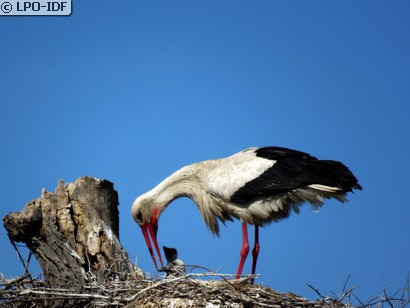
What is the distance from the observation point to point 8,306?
577 centimetres

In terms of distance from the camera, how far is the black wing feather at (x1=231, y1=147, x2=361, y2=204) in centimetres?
674

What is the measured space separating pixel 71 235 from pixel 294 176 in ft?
7.22

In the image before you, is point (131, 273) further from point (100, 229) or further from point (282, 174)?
point (282, 174)

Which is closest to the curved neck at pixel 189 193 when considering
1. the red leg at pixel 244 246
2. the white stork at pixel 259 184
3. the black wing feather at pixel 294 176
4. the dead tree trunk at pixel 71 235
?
the white stork at pixel 259 184

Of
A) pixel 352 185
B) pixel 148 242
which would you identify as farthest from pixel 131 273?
pixel 352 185

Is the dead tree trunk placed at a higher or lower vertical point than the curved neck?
lower

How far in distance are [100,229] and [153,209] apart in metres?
1.58

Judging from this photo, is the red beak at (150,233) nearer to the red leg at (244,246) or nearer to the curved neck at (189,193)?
the curved neck at (189,193)

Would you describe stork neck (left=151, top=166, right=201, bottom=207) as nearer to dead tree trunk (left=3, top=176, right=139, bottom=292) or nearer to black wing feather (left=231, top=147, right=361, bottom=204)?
black wing feather (left=231, top=147, right=361, bottom=204)

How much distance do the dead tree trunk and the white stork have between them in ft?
4.38

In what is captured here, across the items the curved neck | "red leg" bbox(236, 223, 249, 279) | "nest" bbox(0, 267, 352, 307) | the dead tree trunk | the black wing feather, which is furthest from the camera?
the curved neck

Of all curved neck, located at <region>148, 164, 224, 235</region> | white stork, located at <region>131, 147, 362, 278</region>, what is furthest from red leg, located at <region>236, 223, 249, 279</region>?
curved neck, located at <region>148, 164, 224, 235</region>

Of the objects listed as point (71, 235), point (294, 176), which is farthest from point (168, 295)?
point (294, 176)

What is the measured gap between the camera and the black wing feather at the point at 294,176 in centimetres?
674
